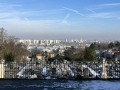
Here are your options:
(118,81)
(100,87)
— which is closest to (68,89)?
(100,87)

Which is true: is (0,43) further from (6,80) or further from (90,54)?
(6,80)

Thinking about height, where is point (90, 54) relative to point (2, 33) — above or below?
below

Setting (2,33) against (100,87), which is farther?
(2,33)

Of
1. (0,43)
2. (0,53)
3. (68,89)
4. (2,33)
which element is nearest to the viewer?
(68,89)

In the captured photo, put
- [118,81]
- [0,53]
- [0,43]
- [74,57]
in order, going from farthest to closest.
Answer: [74,57] < [0,43] < [0,53] < [118,81]

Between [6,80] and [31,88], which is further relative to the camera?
[6,80]

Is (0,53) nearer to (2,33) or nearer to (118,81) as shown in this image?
(2,33)

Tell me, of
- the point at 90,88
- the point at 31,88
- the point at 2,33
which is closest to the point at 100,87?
the point at 90,88

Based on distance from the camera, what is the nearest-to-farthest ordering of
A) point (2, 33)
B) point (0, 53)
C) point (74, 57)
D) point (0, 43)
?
1. point (0, 53)
2. point (0, 43)
3. point (2, 33)
4. point (74, 57)

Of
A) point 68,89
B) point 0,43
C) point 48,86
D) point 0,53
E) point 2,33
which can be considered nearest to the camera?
point 68,89
